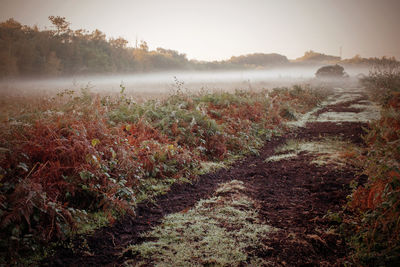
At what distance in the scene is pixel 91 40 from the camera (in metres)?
31.9

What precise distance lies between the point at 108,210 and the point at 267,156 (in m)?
5.15

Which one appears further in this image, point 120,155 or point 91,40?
point 91,40

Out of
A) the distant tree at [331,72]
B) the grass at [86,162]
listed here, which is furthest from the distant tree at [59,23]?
the distant tree at [331,72]

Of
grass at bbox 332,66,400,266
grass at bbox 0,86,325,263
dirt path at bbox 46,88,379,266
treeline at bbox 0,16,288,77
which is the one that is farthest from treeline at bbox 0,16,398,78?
grass at bbox 332,66,400,266

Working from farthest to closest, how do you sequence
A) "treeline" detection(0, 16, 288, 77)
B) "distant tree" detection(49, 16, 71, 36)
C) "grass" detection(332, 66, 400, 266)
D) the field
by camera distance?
1. "distant tree" detection(49, 16, 71, 36)
2. "treeline" detection(0, 16, 288, 77)
3. the field
4. "grass" detection(332, 66, 400, 266)

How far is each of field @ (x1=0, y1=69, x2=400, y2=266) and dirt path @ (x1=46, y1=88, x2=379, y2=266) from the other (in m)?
0.02

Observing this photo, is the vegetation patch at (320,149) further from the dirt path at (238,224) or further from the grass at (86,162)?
the grass at (86,162)

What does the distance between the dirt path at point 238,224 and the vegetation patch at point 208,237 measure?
0.01 meters

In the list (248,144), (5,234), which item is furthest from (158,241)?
(248,144)

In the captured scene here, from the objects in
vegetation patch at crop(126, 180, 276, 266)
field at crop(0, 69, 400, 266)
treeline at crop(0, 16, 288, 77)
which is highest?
treeline at crop(0, 16, 288, 77)

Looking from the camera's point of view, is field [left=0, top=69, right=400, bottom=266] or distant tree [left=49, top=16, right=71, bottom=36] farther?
distant tree [left=49, top=16, right=71, bottom=36]

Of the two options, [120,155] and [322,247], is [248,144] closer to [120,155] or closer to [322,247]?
[120,155]

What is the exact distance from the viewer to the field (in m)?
2.96

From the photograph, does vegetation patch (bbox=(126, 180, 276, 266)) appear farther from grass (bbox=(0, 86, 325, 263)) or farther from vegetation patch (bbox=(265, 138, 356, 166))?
vegetation patch (bbox=(265, 138, 356, 166))
